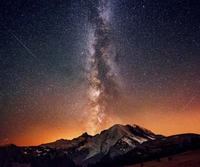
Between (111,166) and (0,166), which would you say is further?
(0,166)

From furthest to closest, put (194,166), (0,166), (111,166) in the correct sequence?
(0,166)
(111,166)
(194,166)

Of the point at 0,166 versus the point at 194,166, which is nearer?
the point at 194,166

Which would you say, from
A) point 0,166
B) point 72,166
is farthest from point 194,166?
point 0,166

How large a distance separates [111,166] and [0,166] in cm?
14851

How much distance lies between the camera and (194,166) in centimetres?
3931

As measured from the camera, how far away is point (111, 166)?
99.4 meters

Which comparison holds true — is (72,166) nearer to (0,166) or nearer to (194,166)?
(0,166)

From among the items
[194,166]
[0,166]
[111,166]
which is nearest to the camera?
[194,166]

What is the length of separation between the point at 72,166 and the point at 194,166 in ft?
585

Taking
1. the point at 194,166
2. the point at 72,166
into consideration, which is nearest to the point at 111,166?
the point at 194,166

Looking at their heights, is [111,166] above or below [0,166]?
below

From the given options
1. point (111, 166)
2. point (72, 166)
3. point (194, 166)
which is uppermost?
point (72, 166)

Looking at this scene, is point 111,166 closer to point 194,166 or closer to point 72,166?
point 194,166

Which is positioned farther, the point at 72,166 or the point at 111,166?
the point at 72,166
